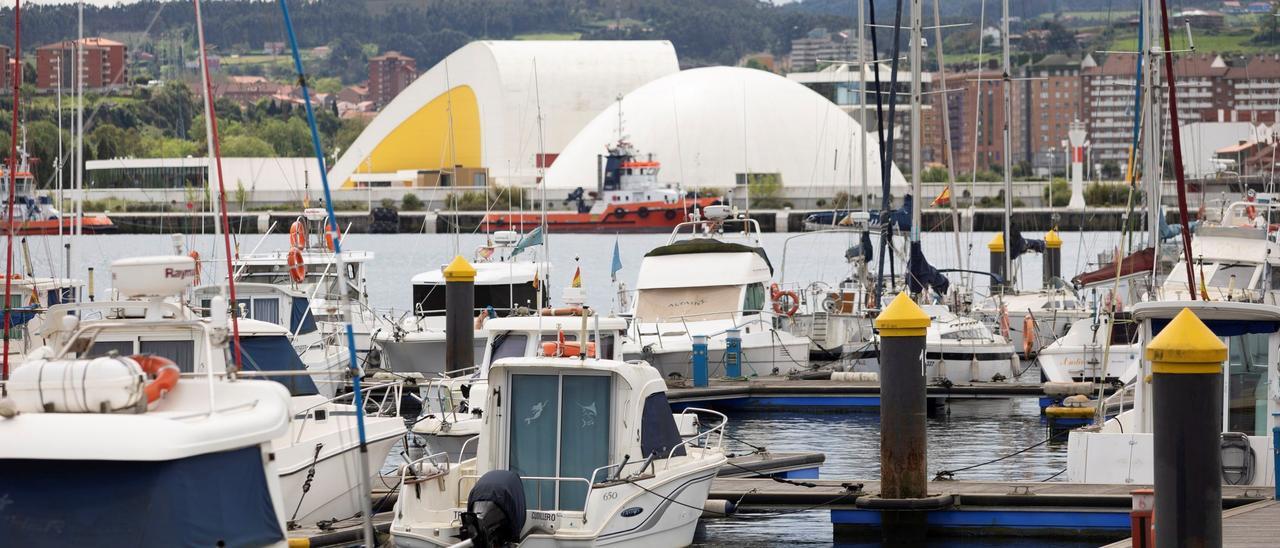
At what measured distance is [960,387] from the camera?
25.7m

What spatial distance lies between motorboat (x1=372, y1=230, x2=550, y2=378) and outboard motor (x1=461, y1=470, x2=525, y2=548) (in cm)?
1384

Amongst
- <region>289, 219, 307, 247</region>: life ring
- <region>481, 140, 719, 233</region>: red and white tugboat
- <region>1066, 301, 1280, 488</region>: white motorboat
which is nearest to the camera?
<region>1066, 301, 1280, 488</region>: white motorboat

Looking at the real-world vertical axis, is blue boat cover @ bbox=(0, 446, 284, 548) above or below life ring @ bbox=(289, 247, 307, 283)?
below

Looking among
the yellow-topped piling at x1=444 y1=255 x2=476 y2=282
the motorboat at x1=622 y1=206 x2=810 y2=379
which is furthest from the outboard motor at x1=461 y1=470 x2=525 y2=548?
the motorboat at x1=622 y1=206 x2=810 y2=379

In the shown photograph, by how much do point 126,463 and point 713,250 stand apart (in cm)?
1976

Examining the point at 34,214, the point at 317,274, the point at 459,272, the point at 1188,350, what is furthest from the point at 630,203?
the point at 1188,350

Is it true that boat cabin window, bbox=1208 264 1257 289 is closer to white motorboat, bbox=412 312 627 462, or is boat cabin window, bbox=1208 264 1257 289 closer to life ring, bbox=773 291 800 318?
life ring, bbox=773 291 800 318

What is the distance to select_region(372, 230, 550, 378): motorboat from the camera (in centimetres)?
2741

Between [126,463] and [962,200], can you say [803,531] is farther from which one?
[962,200]

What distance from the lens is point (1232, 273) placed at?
1071 inches

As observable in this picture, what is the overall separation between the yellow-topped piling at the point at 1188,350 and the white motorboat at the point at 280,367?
4976 mm

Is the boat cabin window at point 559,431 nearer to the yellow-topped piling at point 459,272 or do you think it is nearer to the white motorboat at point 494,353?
the white motorboat at point 494,353

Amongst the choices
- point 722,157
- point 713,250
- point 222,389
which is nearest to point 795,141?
point 722,157

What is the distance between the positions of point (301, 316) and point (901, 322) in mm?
11663
